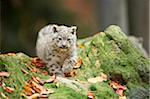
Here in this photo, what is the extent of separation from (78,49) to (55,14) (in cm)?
986

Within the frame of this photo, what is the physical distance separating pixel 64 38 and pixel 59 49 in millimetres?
191

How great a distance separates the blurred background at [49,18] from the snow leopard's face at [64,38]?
848cm

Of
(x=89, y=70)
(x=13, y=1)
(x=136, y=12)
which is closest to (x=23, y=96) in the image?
(x=89, y=70)

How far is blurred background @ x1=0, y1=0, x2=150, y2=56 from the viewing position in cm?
1848

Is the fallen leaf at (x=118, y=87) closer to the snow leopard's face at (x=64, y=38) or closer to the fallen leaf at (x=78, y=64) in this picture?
the fallen leaf at (x=78, y=64)

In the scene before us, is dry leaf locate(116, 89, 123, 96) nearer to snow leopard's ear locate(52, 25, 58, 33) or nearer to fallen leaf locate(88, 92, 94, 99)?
fallen leaf locate(88, 92, 94, 99)

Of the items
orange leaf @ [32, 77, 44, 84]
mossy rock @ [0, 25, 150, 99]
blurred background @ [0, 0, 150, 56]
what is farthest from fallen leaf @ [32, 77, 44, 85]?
blurred background @ [0, 0, 150, 56]

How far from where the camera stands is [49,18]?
20391 millimetres

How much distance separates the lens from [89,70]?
10203 millimetres

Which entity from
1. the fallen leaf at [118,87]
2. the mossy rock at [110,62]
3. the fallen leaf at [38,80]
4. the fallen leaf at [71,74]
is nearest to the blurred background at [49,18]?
the mossy rock at [110,62]

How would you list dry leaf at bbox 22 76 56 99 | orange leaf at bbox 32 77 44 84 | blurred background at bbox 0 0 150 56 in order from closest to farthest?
dry leaf at bbox 22 76 56 99 → orange leaf at bbox 32 77 44 84 → blurred background at bbox 0 0 150 56

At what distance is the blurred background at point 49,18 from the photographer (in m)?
18.5

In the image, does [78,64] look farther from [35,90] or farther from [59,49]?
[35,90]

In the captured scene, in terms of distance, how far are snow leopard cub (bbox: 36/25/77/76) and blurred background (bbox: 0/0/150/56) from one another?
8278mm
